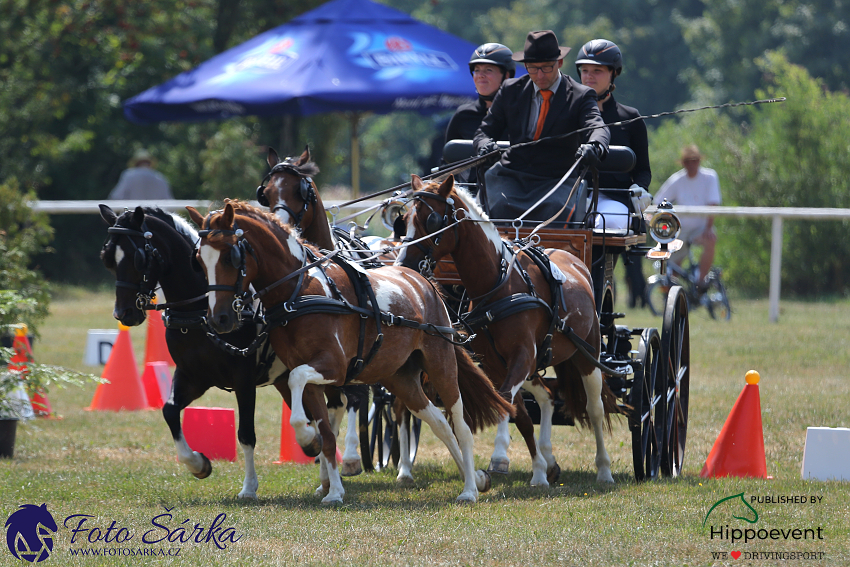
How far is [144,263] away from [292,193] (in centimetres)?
112

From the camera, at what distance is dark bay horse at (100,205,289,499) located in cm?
623

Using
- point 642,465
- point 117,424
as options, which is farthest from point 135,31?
point 642,465

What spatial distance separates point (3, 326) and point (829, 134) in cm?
1425

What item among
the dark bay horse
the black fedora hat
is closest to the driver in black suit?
the black fedora hat

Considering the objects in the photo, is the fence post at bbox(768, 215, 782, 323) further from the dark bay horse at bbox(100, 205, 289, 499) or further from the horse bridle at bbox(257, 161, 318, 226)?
the dark bay horse at bbox(100, 205, 289, 499)

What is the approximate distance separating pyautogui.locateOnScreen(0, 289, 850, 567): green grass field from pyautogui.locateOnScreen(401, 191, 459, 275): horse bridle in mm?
1377

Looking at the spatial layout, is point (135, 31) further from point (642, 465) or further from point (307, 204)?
point (642, 465)

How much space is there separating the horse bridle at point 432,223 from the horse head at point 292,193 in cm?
81

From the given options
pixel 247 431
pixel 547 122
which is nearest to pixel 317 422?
pixel 247 431

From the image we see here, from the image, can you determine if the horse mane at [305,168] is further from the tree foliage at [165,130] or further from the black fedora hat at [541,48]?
the tree foliage at [165,130]

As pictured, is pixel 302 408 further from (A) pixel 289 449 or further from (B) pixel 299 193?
(A) pixel 289 449

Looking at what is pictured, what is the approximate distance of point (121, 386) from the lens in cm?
1062

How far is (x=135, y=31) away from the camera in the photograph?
68.0 feet

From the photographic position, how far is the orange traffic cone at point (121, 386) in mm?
10547
